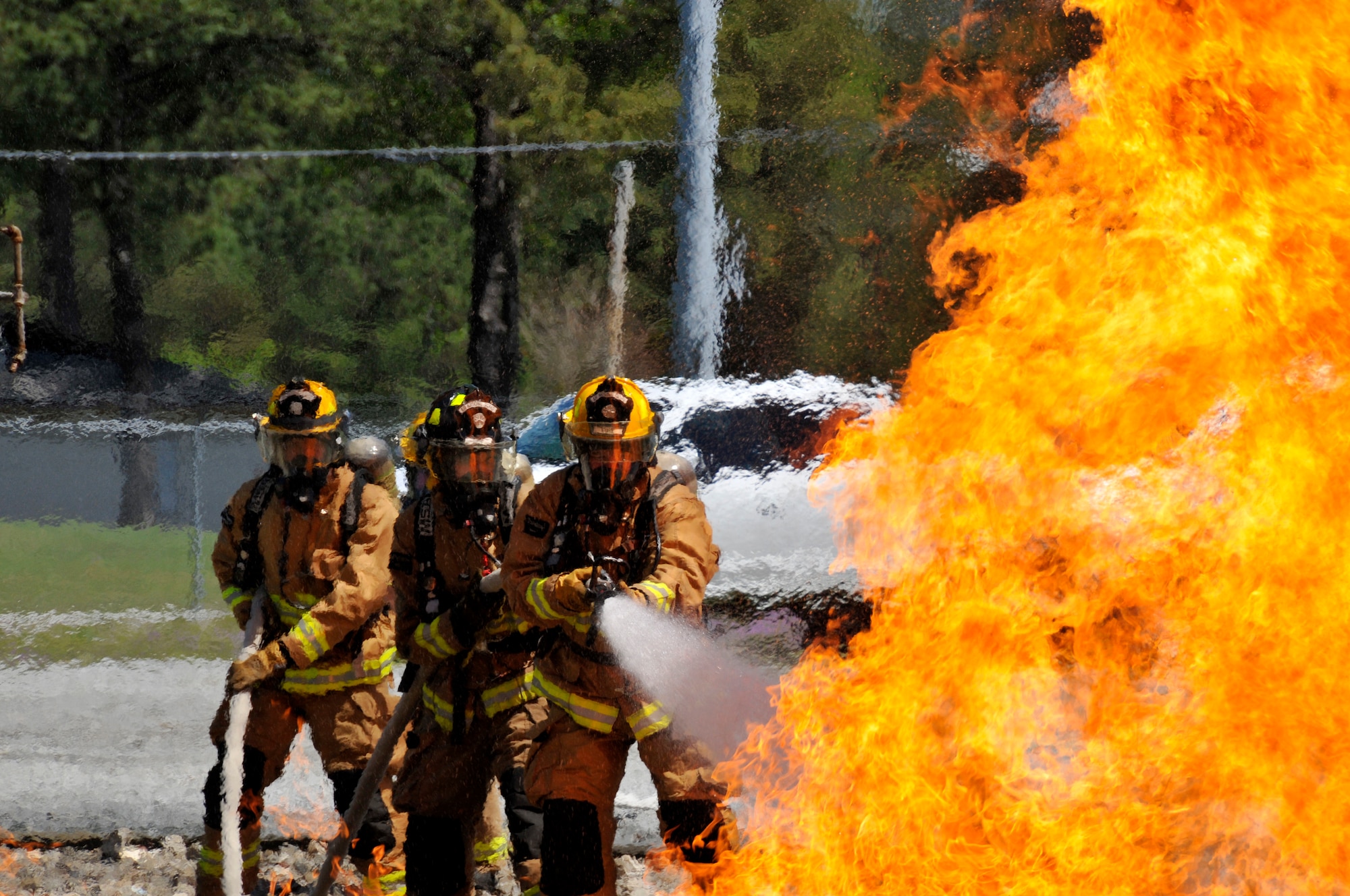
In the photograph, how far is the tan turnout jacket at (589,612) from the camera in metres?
4.39

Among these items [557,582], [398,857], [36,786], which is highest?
[557,582]

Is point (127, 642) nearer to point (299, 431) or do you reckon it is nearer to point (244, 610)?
point (244, 610)

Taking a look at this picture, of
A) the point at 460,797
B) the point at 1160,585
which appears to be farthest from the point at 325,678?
the point at 1160,585

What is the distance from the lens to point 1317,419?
14.9 ft

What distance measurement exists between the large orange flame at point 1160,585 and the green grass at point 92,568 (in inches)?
305

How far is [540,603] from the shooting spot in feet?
14.3

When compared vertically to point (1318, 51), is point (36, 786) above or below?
below

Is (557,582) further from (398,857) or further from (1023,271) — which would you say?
(1023,271)

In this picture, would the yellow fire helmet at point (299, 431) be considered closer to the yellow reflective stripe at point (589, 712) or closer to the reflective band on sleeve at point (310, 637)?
Result: the reflective band on sleeve at point (310, 637)

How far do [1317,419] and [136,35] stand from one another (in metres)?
12.9

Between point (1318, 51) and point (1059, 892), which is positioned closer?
point (1059, 892)

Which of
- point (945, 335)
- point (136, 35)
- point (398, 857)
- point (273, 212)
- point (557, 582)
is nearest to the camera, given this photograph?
point (557, 582)

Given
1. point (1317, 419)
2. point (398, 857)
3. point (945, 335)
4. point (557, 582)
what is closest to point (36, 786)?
point (398, 857)

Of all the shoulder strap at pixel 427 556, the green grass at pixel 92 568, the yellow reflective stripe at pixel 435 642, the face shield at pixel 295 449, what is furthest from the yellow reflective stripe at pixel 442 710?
the green grass at pixel 92 568
